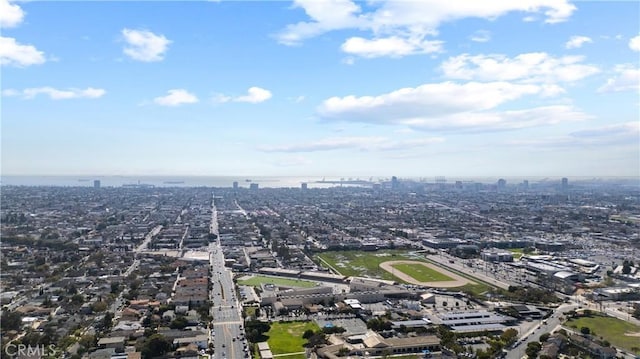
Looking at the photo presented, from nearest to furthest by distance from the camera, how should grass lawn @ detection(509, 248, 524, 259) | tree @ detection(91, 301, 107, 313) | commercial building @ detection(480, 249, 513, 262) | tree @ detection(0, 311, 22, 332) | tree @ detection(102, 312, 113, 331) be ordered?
tree @ detection(0, 311, 22, 332)
tree @ detection(102, 312, 113, 331)
tree @ detection(91, 301, 107, 313)
commercial building @ detection(480, 249, 513, 262)
grass lawn @ detection(509, 248, 524, 259)

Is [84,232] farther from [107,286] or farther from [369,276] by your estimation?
[369,276]

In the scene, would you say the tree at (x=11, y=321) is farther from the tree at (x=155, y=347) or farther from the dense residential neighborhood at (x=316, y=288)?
the tree at (x=155, y=347)

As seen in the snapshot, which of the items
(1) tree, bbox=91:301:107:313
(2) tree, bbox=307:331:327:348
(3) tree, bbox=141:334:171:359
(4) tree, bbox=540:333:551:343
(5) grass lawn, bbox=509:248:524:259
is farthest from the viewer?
(5) grass lawn, bbox=509:248:524:259

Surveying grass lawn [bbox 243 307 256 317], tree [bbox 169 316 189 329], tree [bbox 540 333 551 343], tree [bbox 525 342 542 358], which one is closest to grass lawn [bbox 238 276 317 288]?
grass lawn [bbox 243 307 256 317]

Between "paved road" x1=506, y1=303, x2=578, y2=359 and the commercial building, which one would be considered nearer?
"paved road" x1=506, y1=303, x2=578, y2=359

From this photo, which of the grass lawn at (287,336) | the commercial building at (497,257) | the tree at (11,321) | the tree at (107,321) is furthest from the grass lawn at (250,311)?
the commercial building at (497,257)


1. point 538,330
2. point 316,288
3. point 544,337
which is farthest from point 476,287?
point 544,337

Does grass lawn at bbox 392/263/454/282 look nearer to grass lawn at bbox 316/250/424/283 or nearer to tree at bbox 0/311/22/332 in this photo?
grass lawn at bbox 316/250/424/283

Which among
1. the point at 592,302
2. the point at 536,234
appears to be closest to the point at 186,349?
the point at 592,302
